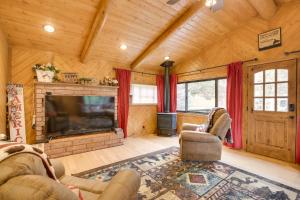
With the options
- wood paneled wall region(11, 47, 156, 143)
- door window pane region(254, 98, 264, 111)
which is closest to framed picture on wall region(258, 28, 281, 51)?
door window pane region(254, 98, 264, 111)

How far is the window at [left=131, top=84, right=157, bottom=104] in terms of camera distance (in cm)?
539

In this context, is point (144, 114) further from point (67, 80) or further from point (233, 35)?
point (233, 35)

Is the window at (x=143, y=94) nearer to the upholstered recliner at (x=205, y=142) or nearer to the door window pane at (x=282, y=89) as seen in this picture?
the upholstered recliner at (x=205, y=142)

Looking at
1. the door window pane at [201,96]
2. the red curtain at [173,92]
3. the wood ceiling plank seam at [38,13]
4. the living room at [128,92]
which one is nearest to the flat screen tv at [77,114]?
the living room at [128,92]

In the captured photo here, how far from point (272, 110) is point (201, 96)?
Result: 193cm

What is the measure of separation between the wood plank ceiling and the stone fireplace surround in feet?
2.83

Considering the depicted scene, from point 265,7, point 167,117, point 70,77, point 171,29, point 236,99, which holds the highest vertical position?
point 265,7

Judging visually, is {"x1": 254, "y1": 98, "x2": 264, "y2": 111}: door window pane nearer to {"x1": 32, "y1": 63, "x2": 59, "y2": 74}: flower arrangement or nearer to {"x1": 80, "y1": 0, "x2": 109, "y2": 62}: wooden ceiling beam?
{"x1": 80, "y1": 0, "x2": 109, "y2": 62}: wooden ceiling beam

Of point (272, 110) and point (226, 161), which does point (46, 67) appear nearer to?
A: point (226, 161)

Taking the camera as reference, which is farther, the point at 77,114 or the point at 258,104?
the point at 77,114

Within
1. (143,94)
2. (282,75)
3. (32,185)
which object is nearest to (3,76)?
(32,185)

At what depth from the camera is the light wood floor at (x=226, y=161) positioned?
262cm

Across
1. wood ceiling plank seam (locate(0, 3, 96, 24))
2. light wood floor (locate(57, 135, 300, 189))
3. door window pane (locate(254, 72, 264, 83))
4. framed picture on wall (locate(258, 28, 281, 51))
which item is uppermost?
wood ceiling plank seam (locate(0, 3, 96, 24))

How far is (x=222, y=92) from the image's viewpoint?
4480 mm
